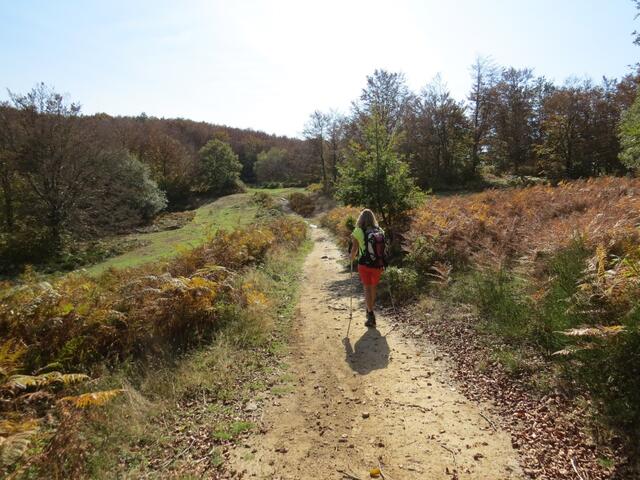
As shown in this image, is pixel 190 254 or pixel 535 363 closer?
pixel 535 363

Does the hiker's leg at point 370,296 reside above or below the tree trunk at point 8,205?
below

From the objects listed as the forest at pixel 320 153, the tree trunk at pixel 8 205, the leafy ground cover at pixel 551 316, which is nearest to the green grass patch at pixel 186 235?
the forest at pixel 320 153

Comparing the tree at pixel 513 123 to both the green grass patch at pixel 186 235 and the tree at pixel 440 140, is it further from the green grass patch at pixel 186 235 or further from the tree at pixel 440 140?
the green grass patch at pixel 186 235

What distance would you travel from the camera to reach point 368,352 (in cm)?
596

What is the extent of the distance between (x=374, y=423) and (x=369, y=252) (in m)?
3.49

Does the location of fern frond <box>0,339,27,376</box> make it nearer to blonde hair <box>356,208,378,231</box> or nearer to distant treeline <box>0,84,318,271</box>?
blonde hair <box>356,208,378,231</box>

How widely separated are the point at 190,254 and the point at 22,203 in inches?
882

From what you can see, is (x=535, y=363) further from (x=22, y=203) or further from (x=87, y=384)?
(x=22, y=203)

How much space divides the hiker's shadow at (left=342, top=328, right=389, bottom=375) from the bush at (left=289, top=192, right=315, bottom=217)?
32551 mm

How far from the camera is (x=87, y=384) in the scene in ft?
15.6

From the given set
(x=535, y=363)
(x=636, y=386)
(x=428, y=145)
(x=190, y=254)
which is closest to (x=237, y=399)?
(x=535, y=363)

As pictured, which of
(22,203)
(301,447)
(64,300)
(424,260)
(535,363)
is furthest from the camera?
(22,203)

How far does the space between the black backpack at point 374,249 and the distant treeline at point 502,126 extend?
27.7 meters

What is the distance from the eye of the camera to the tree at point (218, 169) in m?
59.3
